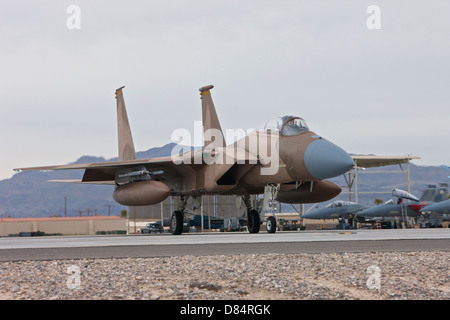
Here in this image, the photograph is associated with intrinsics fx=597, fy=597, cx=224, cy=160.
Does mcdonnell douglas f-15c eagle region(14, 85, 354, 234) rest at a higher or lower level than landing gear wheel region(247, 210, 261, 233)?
higher

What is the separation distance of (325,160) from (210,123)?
8.04 metres

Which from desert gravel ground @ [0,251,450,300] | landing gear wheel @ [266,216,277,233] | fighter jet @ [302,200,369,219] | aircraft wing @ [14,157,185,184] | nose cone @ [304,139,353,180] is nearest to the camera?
desert gravel ground @ [0,251,450,300]

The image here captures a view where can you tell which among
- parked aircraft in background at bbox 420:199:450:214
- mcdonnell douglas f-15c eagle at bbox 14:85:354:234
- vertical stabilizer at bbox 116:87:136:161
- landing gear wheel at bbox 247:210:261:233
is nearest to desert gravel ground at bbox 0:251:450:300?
mcdonnell douglas f-15c eagle at bbox 14:85:354:234

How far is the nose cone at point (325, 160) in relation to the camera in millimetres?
17938

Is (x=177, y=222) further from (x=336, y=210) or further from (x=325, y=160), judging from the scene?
(x=336, y=210)

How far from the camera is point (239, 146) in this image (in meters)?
21.7

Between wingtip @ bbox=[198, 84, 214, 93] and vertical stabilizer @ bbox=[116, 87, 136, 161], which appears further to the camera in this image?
vertical stabilizer @ bbox=[116, 87, 136, 161]

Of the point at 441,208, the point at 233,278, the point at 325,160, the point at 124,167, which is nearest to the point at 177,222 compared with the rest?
the point at 124,167

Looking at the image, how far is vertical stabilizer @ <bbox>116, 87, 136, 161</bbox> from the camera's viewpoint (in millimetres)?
29016

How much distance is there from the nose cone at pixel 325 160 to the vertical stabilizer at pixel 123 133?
12593 mm

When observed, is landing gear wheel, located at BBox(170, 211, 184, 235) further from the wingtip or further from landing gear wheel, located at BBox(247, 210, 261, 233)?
the wingtip

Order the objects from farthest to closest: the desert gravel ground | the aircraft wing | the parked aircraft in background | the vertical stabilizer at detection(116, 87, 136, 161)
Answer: the parked aircraft in background
the vertical stabilizer at detection(116, 87, 136, 161)
the aircraft wing
the desert gravel ground

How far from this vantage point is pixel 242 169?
69.4 ft
